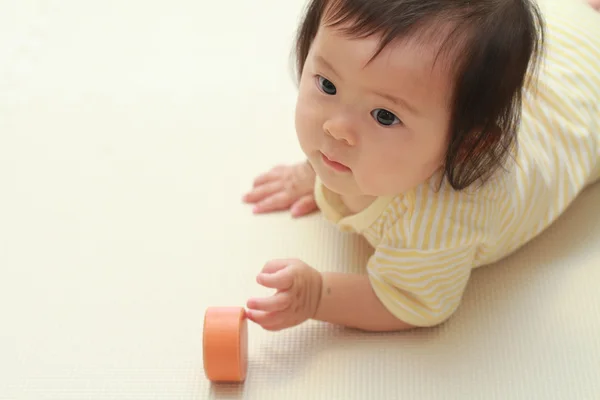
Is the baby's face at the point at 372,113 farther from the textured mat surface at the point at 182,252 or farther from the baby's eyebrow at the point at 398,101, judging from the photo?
the textured mat surface at the point at 182,252

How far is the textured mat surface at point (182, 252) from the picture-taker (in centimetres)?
84

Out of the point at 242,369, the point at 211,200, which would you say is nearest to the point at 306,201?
the point at 211,200

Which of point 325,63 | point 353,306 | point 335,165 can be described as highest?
point 325,63

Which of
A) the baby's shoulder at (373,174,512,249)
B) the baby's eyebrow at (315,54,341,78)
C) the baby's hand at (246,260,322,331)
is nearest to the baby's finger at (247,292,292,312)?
the baby's hand at (246,260,322,331)

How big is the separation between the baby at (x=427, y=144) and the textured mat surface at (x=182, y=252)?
0.04 m

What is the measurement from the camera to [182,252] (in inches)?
37.5

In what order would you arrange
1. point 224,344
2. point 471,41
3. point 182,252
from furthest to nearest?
1. point 182,252
2. point 224,344
3. point 471,41

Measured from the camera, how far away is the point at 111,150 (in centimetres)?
107

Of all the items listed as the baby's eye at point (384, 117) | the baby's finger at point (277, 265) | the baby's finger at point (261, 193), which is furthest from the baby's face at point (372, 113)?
the baby's finger at point (261, 193)

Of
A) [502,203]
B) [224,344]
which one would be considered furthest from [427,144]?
[224,344]

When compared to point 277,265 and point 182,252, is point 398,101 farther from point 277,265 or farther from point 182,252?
point 182,252

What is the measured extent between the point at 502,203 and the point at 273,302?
26 cm

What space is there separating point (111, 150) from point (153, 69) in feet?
0.60

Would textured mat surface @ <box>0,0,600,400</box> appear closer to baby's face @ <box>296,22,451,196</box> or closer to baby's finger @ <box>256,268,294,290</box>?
baby's finger @ <box>256,268,294,290</box>
